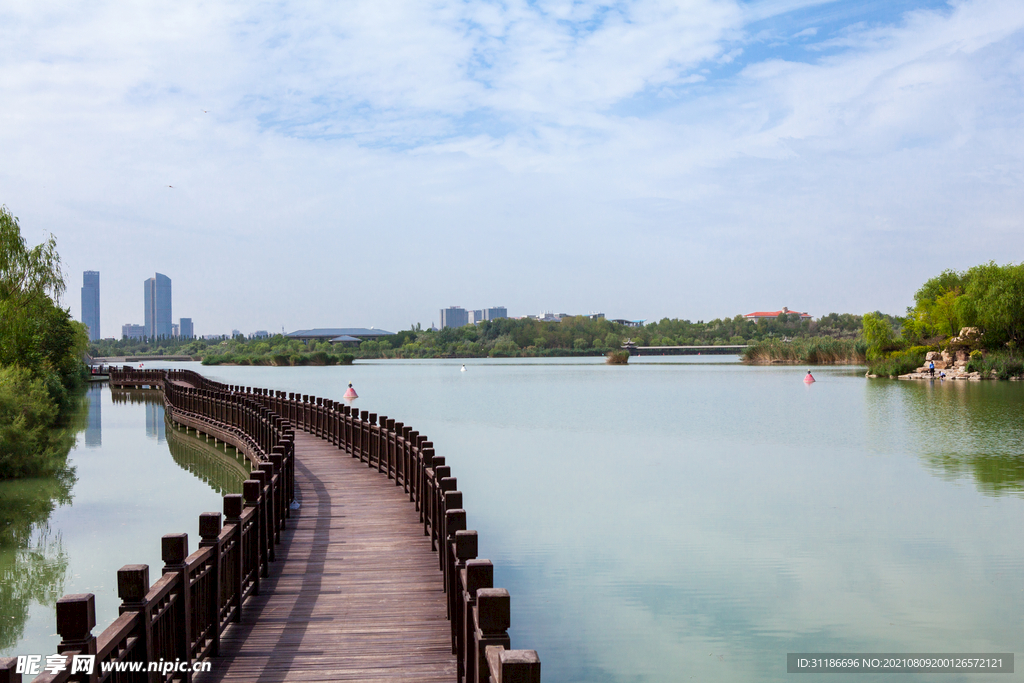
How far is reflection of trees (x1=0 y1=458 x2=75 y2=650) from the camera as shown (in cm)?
984

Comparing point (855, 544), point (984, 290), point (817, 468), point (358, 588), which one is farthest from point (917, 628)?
point (984, 290)

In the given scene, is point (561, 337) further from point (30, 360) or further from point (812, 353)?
point (30, 360)

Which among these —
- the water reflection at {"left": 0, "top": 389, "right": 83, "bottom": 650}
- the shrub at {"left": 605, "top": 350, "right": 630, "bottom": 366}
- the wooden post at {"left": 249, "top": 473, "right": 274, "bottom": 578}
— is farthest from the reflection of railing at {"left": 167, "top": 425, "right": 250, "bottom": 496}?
the shrub at {"left": 605, "top": 350, "right": 630, "bottom": 366}

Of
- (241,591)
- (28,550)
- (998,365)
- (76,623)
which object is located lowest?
(28,550)

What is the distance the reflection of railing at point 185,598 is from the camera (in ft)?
11.2

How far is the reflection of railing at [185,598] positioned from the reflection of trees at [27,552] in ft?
11.1

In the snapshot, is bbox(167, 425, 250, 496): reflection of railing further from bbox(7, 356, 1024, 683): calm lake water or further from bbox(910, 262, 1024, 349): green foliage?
bbox(910, 262, 1024, 349): green foliage

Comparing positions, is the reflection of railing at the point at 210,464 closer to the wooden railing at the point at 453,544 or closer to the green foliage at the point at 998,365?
the wooden railing at the point at 453,544

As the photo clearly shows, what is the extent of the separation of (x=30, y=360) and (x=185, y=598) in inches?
1092

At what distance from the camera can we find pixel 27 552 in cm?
1282

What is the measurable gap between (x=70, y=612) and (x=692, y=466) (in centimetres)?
1790

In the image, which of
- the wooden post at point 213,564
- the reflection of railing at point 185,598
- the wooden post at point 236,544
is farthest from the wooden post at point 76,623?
the wooden post at point 236,544

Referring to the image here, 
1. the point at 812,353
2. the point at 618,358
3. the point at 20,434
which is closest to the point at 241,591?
the point at 20,434

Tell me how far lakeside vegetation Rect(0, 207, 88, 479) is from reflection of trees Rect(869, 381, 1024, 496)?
2160cm
